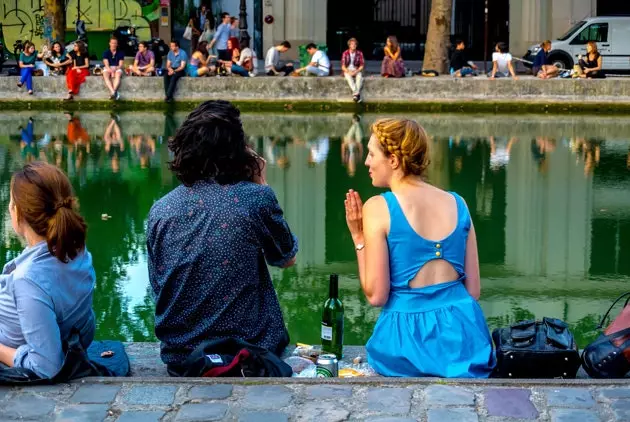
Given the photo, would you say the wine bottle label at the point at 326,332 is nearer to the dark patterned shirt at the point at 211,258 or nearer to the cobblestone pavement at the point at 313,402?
the dark patterned shirt at the point at 211,258

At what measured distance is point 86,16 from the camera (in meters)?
36.7

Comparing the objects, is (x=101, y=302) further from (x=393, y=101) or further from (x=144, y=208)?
(x=393, y=101)

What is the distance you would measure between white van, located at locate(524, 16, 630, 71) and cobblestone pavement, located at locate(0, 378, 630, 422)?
2709 centimetres

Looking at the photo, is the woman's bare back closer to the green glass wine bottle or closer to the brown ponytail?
the green glass wine bottle

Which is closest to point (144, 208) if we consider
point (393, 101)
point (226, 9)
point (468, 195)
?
point (468, 195)

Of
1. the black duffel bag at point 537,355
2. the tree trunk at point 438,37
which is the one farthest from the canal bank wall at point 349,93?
the black duffel bag at point 537,355

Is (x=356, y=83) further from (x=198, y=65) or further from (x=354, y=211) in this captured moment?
(x=354, y=211)

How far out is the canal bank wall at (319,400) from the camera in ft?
15.2

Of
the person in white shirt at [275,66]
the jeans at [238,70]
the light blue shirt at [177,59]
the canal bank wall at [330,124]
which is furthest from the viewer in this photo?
the person in white shirt at [275,66]

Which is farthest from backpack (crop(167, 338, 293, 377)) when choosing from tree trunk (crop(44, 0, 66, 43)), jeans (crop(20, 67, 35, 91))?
tree trunk (crop(44, 0, 66, 43))

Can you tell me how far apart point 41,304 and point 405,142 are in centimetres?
161

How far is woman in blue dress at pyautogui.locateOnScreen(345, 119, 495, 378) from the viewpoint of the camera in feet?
16.5

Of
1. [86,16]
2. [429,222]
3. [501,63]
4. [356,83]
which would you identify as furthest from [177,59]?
[429,222]

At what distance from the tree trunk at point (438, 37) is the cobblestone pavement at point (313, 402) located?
24272mm
